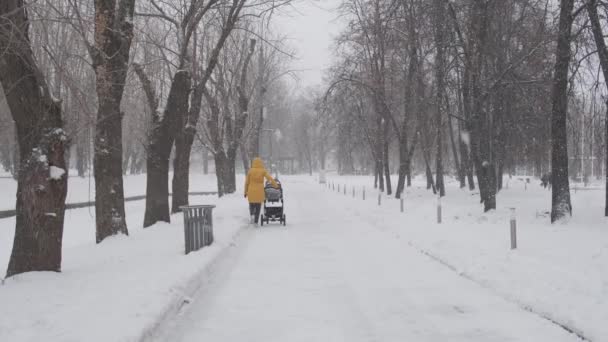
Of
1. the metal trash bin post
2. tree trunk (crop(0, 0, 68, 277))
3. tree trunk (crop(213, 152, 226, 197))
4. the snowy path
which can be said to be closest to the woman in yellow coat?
the metal trash bin post

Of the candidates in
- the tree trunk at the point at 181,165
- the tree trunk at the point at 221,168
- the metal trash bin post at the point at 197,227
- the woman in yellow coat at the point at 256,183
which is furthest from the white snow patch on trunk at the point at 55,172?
the tree trunk at the point at 221,168

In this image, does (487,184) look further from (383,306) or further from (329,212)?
(383,306)

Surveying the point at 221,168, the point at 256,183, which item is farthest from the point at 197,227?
the point at 221,168

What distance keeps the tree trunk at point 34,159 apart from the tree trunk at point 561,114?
11662 mm

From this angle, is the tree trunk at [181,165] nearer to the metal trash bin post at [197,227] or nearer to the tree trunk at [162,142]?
the tree trunk at [162,142]

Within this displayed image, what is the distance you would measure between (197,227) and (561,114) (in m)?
9.58

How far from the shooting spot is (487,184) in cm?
1812

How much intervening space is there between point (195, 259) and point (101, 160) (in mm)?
3401

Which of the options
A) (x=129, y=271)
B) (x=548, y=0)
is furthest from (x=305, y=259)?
(x=548, y=0)

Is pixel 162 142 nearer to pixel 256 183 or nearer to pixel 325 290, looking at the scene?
pixel 256 183

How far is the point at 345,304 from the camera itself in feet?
22.0

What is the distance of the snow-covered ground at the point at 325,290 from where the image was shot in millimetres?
5492

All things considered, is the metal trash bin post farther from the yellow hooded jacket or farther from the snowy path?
the yellow hooded jacket

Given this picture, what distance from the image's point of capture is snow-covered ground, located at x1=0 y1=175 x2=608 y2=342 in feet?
18.0
